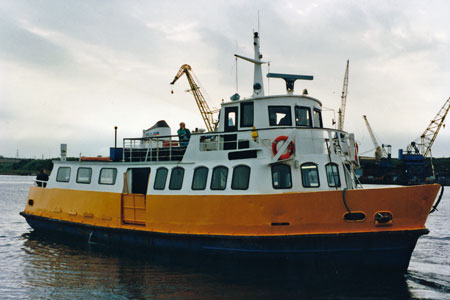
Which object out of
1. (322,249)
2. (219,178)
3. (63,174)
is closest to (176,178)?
(219,178)

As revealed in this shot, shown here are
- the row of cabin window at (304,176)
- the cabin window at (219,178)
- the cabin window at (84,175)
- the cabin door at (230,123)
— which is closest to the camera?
the row of cabin window at (304,176)

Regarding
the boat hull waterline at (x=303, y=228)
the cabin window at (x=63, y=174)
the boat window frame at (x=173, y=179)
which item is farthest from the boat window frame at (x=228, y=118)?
the cabin window at (x=63, y=174)

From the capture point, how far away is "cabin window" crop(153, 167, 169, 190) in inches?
477

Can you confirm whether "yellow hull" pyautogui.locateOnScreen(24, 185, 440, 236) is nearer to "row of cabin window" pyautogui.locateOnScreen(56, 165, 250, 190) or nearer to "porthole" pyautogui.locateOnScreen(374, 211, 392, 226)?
"porthole" pyautogui.locateOnScreen(374, 211, 392, 226)

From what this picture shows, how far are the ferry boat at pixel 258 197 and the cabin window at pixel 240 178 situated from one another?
1.1 inches

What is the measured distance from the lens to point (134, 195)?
1255cm

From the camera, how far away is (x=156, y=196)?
39.0 feet

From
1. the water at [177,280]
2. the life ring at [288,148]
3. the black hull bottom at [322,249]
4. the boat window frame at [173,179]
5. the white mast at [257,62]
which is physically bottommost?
the water at [177,280]

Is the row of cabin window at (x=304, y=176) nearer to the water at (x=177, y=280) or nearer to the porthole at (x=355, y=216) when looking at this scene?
the porthole at (x=355, y=216)

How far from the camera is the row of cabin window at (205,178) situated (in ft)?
35.0

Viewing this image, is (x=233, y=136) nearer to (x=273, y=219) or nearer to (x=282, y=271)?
(x=273, y=219)

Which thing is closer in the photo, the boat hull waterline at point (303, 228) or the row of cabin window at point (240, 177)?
the boat hull waterline at point (303, 228)

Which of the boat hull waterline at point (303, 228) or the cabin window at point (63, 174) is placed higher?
the cabin window at point (63, 174)

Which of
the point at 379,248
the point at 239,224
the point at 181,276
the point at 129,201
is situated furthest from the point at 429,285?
the point at 129,201
